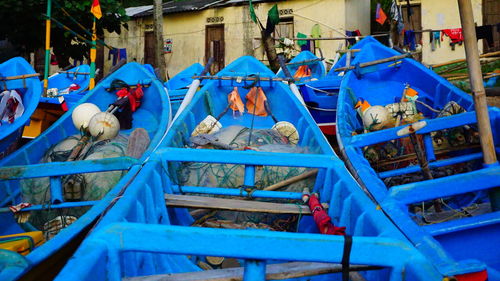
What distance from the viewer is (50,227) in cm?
323

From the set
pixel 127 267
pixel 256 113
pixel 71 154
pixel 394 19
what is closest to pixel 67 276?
pixel 127 267

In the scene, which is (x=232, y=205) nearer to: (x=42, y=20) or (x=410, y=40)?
(x=42, y=20)

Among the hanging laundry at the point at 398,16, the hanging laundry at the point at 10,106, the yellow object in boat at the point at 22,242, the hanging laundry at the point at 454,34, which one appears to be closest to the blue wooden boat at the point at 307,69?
the hanging laundry at the point at 398,16

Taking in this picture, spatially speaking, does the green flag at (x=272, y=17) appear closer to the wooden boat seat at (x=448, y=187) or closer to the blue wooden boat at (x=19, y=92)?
the blue wooden boat at (x=19, y=92)

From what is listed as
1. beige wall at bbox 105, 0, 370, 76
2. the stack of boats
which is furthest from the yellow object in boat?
beige wall at bbox 105, 0, 370, 76

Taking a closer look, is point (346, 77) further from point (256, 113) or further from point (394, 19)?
point (394, 19)

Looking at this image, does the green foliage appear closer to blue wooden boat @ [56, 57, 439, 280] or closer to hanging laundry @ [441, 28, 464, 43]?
blue wooden boat @ [56, 57, 439, 280]

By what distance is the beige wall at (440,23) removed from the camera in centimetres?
1416

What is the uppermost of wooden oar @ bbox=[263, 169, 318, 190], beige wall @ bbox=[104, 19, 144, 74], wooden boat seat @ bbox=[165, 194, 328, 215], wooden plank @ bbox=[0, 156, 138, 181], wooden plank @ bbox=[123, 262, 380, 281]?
beige wall @ bbox=[104, 19, 144, 74]

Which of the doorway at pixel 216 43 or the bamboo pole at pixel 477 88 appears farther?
the doorway at pixel 216 43

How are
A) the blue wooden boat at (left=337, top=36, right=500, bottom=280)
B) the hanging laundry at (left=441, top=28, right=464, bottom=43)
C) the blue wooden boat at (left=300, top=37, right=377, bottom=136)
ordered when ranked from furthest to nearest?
the hanging laundry at (left=441, top=28, right=464, bottom=43)
the blue wooden boat at (left=300, top=37, right=377, bottom=136)
the blue wooden boat at (left=337, top=36, right=500, bottom=280)

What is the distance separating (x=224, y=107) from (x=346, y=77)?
1.74 meters

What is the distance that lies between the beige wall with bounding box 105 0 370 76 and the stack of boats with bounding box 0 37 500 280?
9076mm

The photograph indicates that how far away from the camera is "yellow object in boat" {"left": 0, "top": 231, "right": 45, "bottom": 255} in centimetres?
237
